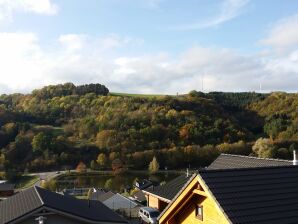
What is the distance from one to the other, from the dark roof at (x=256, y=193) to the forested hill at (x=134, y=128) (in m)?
62.3

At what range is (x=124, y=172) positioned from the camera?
7444 cm

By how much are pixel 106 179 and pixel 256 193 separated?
2370 inches

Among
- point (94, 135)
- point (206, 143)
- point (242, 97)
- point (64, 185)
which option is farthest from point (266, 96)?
point (64, 185)

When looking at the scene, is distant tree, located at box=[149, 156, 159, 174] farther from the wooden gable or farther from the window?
the window

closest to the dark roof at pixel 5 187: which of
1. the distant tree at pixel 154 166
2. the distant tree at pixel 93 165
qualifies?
the distant tree at pixel 93 165

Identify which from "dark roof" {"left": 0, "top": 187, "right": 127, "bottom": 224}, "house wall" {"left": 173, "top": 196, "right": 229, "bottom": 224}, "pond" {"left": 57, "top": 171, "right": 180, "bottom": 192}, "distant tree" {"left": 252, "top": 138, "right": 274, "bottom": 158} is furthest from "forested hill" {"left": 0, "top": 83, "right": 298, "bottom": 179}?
"house wall" {"left": 173, "top": 196, "right": 229, "bottom": 224}

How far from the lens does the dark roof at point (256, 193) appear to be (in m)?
7.67

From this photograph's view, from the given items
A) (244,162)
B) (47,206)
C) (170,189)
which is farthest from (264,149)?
(47,206)

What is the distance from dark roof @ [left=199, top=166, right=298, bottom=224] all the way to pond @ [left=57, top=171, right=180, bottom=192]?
4747 cm

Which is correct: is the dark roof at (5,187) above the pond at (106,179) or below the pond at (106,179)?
above

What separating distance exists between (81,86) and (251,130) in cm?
6260

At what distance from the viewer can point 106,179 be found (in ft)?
220

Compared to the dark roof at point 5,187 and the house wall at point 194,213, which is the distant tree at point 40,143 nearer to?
the dark roof at point 5,187

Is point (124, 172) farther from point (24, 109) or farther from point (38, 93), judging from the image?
point (38, 93)
